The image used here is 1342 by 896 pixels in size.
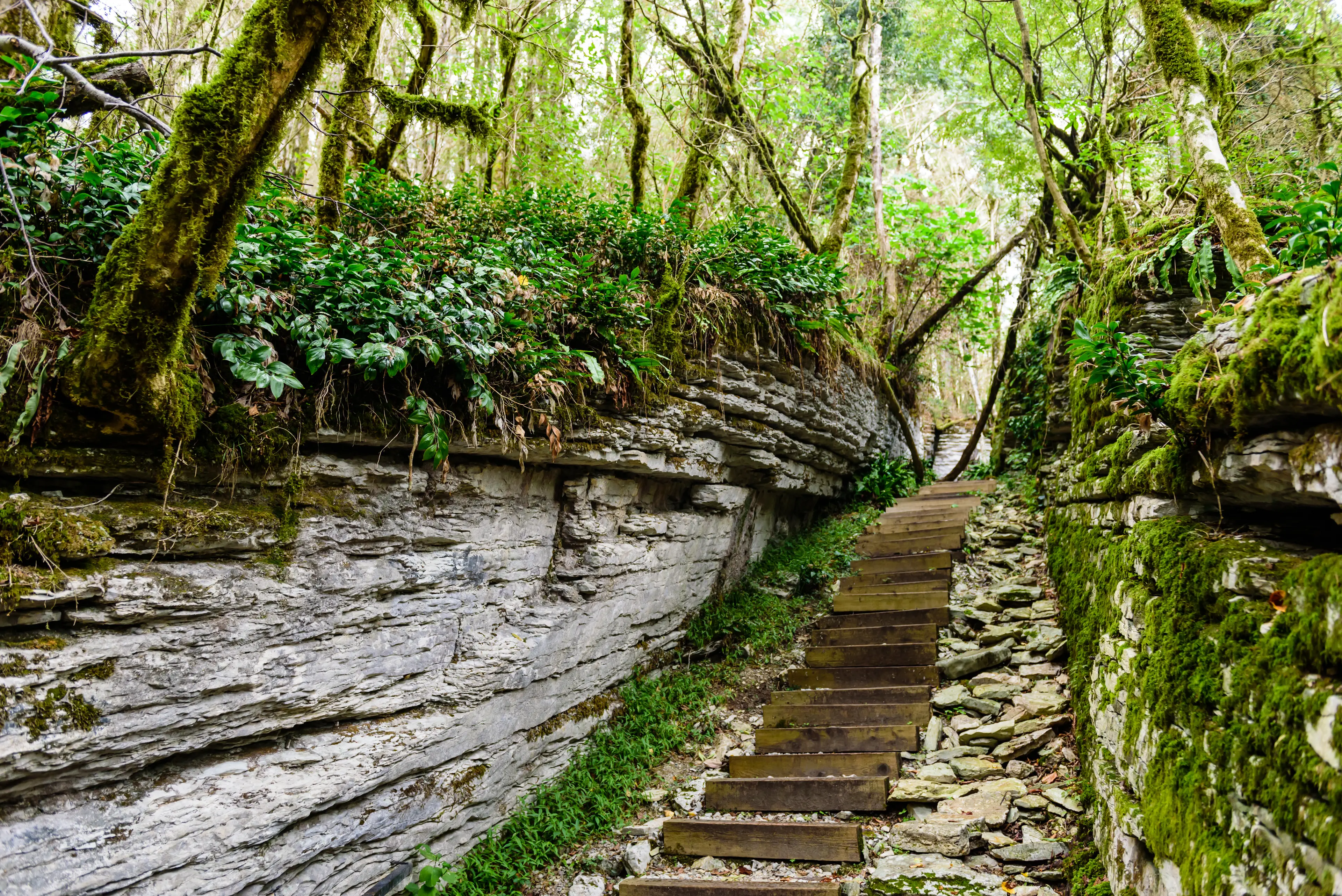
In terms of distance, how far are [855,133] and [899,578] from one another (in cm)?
711

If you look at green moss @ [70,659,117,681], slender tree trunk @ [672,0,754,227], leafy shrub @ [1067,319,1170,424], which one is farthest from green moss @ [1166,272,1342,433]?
slender tree trunk @ [672,0,754,227]

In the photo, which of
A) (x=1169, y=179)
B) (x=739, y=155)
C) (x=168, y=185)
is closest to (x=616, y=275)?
(x=168, y=185)

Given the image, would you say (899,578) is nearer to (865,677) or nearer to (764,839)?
(865,677)

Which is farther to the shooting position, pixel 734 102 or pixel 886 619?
pixel 734 102

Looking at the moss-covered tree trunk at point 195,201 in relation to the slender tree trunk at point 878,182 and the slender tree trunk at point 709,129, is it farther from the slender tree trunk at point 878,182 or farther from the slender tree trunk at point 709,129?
the slender tree trunk at point 878,182

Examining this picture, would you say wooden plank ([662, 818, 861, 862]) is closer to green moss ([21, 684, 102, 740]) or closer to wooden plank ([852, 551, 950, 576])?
green moss ([21, 684, 102, 740])

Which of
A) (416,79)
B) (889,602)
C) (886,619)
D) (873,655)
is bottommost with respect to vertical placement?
(873,655)

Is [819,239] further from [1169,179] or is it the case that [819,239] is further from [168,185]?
[168,185]

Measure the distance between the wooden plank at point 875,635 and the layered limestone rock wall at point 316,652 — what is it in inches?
79.4

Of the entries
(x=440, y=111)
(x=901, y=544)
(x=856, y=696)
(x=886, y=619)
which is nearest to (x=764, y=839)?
(x=856, y=696)

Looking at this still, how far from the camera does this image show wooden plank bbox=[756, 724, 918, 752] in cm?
527

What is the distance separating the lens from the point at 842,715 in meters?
5.91

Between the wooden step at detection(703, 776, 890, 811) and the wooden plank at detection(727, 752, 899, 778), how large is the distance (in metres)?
0.18

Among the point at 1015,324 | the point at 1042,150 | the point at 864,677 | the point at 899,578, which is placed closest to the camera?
the point at 864,677
